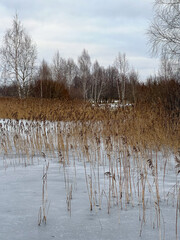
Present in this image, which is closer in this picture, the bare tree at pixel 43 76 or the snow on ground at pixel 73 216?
the snow on ground at pixel 73 216

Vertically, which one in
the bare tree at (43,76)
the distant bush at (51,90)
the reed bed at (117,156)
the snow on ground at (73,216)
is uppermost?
the bare tree at (43,76)

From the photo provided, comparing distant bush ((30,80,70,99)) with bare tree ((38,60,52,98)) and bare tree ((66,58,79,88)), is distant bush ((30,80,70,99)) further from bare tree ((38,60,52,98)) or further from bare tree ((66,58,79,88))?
bare tree ((66,58,79,88))

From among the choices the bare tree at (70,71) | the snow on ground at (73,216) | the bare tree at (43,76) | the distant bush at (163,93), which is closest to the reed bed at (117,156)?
the snow on ground at (73,216)

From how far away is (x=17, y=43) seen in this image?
61.2 ft

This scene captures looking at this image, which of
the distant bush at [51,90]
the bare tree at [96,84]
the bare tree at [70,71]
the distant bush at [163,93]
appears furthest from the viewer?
the bare tree at [70,71]

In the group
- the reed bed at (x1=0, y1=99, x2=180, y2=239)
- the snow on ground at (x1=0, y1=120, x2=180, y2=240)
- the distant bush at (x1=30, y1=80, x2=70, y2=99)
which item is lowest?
the snow on ground at (x1=0, y1=120, x2=180, y2=240)

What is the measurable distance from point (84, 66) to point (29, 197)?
2964cm

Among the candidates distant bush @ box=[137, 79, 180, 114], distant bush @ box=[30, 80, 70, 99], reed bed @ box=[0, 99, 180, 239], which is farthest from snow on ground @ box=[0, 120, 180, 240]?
distant bush @ box=[30, 80, 70, 99]

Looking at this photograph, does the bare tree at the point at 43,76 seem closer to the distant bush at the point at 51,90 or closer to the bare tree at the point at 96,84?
the distant bush at the point at 51,90

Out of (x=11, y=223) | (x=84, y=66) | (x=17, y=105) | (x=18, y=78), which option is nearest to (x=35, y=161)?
(x=11, y=223)

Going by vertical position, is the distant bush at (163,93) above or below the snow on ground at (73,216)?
above

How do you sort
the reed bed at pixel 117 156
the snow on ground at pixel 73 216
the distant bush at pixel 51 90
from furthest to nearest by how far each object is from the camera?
the distant bush at pixel 51 90
the reed bed at pixel 117 156
the snow on ground at pixel 73 216

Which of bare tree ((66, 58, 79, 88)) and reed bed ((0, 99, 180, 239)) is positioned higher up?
bare tree ((66, 58, 79, 88))

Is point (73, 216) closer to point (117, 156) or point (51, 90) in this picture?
point (117, 156)
